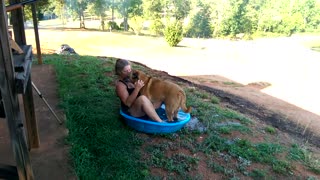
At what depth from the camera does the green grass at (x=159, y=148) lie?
10.2 ft

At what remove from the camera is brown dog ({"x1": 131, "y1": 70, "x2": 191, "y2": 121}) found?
364 centimetres

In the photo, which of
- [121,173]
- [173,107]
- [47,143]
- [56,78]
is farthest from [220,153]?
[56,78]

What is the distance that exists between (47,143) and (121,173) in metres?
0.75

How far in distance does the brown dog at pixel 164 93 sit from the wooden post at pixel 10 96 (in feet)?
6.66

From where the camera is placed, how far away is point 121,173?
9.83 feet

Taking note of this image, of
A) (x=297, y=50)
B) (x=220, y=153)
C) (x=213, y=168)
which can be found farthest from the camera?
(x=297, y=50)

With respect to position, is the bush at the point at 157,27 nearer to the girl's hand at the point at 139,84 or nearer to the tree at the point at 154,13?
the tree at the point at 154,13

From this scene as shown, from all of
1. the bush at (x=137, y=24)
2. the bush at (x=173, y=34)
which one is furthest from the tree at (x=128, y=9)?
the bush at (x=173, y=34)

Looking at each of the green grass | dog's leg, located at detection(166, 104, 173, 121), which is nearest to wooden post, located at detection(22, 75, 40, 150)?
the green grass

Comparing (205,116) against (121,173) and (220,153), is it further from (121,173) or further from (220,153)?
(121,173)

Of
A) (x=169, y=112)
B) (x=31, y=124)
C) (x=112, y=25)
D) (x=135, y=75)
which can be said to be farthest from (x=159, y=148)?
(x=112, y=25)

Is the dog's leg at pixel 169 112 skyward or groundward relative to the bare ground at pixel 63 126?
skyward

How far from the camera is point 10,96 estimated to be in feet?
5.24

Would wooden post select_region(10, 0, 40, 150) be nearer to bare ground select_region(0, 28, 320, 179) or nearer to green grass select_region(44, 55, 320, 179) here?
bare ground select_region(0, 28, 320, 179)
